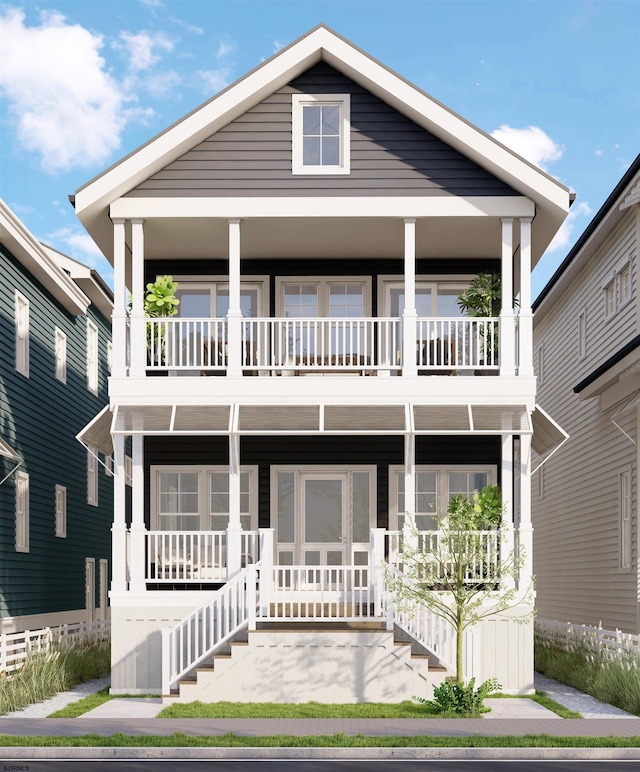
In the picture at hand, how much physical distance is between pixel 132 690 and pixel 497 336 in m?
8.67

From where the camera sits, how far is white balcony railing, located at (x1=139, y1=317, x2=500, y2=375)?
60.8 feet

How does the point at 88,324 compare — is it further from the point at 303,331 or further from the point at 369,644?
the point at 369,644

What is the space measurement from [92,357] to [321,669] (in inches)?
627

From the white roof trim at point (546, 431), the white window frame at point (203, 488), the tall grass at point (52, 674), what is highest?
the white roof trim at point (546, 431)

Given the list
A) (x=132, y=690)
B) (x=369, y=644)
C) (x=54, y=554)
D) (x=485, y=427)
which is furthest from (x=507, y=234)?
(x=54, y=554)

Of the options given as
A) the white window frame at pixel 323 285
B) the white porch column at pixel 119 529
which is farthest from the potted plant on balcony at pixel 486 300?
the white porch column at pixel 119 529

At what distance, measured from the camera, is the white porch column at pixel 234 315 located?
18500mm

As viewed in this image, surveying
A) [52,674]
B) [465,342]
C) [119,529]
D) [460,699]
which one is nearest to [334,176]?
[465,342]

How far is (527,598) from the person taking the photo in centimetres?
1758

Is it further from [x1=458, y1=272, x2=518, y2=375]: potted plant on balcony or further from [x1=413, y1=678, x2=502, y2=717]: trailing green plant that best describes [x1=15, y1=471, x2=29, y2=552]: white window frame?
[x1=413, y1=678, x2=502, y2=717]: trailing green plant

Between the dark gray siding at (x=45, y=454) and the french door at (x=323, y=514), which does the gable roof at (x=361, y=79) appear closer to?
the dark gray siding at (x=45, y=454)

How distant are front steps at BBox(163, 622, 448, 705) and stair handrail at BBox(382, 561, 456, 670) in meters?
0.19

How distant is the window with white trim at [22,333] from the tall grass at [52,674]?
583cm

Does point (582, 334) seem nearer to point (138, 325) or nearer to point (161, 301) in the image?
point (161, 301)
